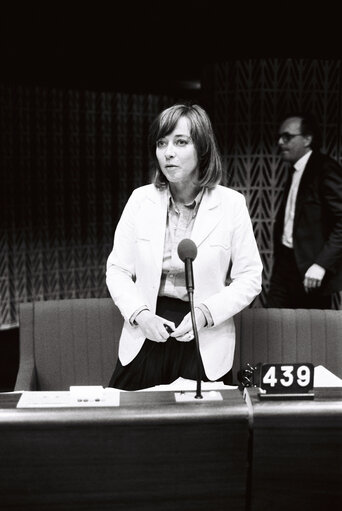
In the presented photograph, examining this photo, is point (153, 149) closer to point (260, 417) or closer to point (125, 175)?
point (260, 417)

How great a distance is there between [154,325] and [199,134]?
60cm

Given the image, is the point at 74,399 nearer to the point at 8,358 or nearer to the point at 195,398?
the point at 195,398

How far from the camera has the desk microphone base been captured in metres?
1.29

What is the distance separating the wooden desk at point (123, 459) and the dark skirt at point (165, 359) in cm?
83

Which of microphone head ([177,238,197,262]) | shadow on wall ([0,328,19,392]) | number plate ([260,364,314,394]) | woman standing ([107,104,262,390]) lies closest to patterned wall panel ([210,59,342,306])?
shadow on wall ([0,328,19,392])

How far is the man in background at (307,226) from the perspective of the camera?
3521 mm

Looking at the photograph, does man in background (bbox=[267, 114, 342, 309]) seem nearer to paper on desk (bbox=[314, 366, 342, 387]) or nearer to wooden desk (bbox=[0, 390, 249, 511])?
paper on desk (bbox=[314, 366, 342, 387])

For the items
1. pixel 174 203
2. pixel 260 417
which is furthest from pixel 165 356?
pixel 260 417

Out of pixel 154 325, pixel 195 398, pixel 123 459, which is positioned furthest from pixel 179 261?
pixel 123 459

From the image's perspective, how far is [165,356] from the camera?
2.08m

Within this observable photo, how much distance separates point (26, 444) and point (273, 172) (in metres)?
3.95

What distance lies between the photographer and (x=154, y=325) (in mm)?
1879

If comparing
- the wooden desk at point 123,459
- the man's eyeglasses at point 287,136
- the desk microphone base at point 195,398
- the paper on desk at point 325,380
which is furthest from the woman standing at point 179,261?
the man's eyeglasses at point 287,136

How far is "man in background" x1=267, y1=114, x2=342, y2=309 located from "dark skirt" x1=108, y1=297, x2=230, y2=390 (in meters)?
1.57
